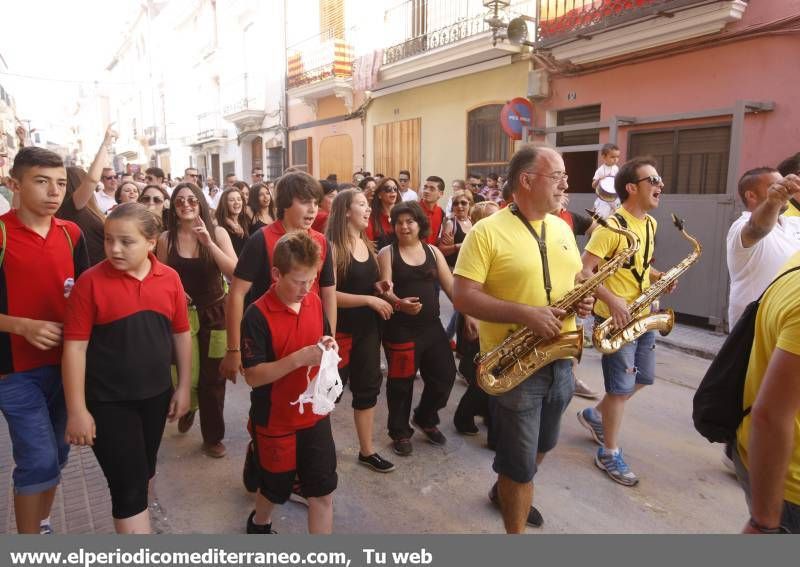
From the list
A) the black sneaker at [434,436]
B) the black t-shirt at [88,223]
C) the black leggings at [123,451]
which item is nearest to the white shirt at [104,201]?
the black t-shirt at [88,223]

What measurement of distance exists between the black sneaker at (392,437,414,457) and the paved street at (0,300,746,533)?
0.20 feet

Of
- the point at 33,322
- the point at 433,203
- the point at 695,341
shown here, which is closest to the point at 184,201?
the point at 33,322

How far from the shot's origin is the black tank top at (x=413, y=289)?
12.4 ft

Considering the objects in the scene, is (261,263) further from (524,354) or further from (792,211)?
(792,211)

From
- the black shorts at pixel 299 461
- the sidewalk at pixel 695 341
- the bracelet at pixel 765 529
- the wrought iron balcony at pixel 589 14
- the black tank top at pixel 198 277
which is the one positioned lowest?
the sidewalk at pixel 695 341

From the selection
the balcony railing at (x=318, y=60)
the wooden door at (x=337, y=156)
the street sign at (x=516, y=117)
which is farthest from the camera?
the wooden door at (x=337, y=156)

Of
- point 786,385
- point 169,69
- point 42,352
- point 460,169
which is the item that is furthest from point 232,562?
point 169,69

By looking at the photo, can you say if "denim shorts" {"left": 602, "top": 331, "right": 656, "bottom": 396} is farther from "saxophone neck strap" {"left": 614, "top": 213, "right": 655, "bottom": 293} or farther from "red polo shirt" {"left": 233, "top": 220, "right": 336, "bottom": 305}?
"red polo shirt" {"left": 233, "top": 220, "right": 336, "bottom": 305}

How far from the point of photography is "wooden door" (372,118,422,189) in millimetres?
14102

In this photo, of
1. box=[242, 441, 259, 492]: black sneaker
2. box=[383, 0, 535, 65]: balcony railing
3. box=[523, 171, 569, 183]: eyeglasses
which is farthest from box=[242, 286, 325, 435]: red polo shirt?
box=[383, 0, 535, 65]: balcony railing

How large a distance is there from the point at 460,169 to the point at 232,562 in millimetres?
11464

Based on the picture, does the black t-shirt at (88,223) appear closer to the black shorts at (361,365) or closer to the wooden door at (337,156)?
the black shorts at (361,365)

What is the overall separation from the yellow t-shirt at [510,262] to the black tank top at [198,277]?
2.01m

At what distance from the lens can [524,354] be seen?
8.72 ft
